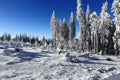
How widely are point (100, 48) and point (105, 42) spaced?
9.14ft

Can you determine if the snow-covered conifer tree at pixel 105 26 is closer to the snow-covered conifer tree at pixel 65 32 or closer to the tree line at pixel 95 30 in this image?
the tree line at pixel 95 30

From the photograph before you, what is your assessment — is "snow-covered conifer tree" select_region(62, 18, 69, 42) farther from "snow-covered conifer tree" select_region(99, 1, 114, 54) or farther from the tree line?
"snow-covered conifer tree" select_region(99, 1, 114, 54)

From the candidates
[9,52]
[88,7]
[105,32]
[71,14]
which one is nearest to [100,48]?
[105,32]

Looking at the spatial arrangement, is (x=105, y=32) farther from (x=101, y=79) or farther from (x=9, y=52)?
(x=101, y=79)

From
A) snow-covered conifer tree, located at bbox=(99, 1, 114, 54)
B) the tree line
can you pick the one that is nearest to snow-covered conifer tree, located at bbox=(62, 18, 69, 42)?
the tree line

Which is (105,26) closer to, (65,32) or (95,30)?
(95,30)

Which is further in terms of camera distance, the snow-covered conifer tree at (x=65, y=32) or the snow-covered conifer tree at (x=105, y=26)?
the snow-covered conifer tree at (x=65, y=32)

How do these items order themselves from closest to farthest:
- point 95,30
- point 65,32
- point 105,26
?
point 105,26 < point 95,30 < point 65,32

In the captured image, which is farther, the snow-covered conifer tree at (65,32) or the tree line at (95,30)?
the snow-covered conifer tree at (65,32)

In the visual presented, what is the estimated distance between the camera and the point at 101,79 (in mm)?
16750

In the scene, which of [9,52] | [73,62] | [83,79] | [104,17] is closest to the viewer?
[83,79]

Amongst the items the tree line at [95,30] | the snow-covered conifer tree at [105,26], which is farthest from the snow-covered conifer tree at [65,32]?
the snow-covered conifer tree at [105,26]

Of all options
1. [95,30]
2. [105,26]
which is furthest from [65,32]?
[105,26]

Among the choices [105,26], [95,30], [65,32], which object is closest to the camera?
[105,26]
